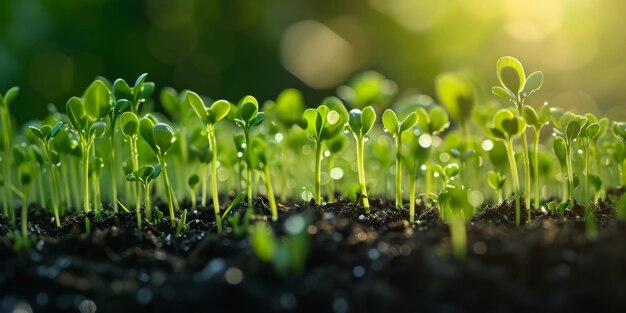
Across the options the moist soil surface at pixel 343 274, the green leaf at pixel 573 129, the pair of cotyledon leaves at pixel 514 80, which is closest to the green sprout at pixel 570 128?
the green leaf at pixel 573 129

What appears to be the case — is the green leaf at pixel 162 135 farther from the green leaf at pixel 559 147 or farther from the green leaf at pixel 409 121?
the green leaf at pixel 559 147

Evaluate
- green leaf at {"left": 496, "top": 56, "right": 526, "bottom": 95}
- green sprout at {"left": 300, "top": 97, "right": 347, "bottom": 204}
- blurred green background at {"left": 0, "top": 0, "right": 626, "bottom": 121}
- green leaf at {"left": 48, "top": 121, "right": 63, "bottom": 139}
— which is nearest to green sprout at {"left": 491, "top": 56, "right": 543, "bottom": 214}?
green leaf at {"left": 496, "top": 56, "right": 526, "bottom": 95}

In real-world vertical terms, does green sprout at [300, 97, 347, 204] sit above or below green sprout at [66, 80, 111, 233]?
below

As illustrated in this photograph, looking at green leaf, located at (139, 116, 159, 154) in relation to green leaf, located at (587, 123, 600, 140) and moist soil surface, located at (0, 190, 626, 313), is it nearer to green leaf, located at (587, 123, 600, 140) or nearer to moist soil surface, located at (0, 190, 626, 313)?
moist soil surface, located at (0, 190, 626, 313)

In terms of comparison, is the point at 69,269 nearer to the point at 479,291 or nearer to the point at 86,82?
the point at 479,291

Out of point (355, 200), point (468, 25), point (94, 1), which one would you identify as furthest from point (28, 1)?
point (355, 200)

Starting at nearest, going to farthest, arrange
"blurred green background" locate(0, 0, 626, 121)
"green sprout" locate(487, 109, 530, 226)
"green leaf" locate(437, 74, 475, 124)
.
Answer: "green sprout" locate(487, 109, 530, 226) < "green leaf" locate(437, 74, 475, 124) < "blurred green background" locate(0, 0, 626, 121)
